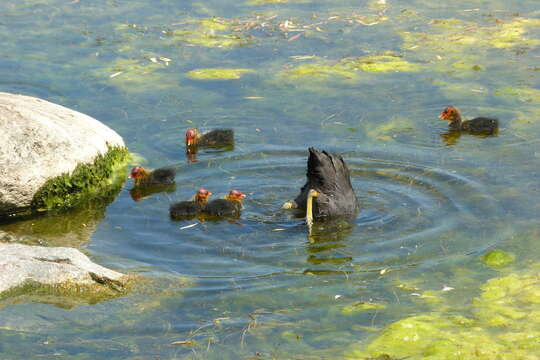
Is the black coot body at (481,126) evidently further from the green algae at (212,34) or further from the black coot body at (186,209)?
the green algae at (212,34)

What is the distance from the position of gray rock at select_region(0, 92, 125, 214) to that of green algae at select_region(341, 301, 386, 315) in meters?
3.89

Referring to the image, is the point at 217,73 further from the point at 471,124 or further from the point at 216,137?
the point at 471,124

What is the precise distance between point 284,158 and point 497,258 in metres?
3.43

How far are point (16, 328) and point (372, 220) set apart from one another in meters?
3.76

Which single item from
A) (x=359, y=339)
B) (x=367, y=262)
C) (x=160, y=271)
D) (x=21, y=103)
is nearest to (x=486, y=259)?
(x=367, y=262)

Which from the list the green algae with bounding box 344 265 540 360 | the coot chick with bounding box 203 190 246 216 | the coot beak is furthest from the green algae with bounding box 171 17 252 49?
the green algae with bounding box 344 265 540 360

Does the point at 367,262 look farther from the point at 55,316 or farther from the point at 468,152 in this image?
the point at 468,152

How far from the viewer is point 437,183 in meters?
9.70

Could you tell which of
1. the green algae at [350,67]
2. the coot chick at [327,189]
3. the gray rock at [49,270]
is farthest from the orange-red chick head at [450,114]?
the gray rock at [49,270]

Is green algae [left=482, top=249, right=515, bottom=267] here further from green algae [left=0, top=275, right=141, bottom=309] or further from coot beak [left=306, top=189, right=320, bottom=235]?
green algae [left=0, top=275, right=141, bottom=309]

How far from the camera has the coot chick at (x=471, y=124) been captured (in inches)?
439

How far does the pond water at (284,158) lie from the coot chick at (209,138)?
0.24m

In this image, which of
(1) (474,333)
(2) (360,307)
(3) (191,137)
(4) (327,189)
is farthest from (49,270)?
(3) (191,137)

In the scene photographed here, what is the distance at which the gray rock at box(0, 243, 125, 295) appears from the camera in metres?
6.99
